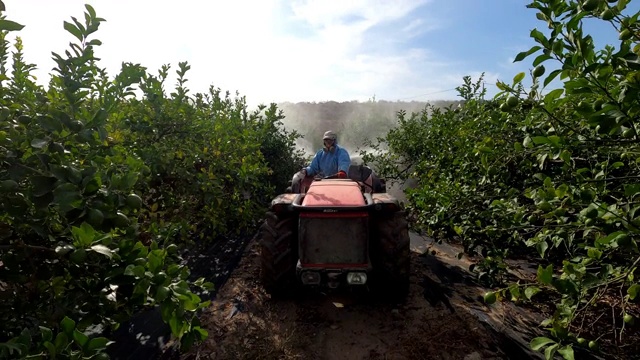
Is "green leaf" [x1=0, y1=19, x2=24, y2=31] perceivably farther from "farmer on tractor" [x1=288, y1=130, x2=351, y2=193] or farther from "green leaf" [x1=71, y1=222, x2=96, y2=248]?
"farmer on tractor" [x1=288, y1=130, x2=351, y2=193]

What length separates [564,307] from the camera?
4.13 ft

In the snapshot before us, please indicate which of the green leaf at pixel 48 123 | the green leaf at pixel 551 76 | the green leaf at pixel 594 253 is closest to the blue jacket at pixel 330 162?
the green leaf at pixel 594 253

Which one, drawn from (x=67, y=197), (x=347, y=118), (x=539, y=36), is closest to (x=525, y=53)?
(x=539, y=36)

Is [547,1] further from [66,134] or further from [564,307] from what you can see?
[66,134]

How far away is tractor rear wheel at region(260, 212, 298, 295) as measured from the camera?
11.0 feet

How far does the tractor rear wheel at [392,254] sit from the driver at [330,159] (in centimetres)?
204

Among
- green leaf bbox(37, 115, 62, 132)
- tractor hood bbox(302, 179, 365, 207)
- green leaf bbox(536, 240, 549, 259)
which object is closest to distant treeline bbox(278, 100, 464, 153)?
tractor hood bbox(302, 179, 365, 207)

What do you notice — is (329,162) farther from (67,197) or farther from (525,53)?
(67,197)

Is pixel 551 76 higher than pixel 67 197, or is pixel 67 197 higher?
pixel 551 76

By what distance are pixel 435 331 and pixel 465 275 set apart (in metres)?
1.52

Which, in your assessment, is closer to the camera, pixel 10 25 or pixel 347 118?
pixel 10 25

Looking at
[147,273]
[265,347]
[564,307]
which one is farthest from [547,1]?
[265,347]

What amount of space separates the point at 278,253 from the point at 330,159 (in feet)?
8.12

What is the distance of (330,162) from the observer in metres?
5.52
